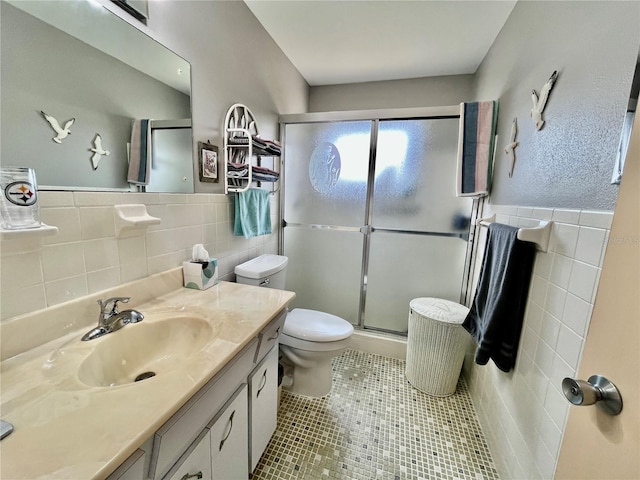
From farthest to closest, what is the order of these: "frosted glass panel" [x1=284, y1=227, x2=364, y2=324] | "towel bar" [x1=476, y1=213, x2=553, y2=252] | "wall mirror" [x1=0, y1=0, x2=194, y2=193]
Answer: "frosted glass panel" [x1=284, y1=227, x2=364, y2=324]
"towel bar" [x1=476, y1=213, x2=553, y2=252]
"wall mirror" [x1=0, y1=0, x2=194, y2=193]

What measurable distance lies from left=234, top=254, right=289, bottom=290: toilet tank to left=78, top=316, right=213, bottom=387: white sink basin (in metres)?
0.57

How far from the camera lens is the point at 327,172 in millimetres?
2221

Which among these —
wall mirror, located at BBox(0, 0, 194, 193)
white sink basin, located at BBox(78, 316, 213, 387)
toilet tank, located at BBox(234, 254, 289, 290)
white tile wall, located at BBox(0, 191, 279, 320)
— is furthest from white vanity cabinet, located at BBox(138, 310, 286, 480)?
wall mirror, located at BBox(0, 0, 194, 193)

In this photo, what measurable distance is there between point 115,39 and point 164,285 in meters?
0.96

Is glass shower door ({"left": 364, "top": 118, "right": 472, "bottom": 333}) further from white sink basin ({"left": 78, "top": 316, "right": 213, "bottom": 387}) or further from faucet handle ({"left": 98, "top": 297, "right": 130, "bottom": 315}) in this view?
faucet handle ({"left": 98, "top": 297, "right": 130, "bottom": 315})

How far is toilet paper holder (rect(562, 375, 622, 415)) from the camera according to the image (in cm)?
48

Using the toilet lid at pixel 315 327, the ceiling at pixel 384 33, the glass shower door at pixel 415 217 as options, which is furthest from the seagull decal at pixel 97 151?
the glass shower door at pixel 415 217

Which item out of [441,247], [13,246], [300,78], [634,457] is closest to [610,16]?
[634,457]

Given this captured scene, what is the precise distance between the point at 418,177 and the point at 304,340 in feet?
4.89

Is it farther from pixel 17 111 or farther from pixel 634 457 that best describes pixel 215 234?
pixel 634 457

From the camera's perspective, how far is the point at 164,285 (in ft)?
3.78

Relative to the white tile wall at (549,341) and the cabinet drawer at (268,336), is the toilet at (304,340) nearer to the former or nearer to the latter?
the cabinet drawer at (268,336)

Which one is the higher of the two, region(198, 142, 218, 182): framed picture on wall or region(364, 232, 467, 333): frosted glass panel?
region(198, 142, 218, 182): framed picture on wall

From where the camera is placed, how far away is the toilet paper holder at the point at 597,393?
48cm
